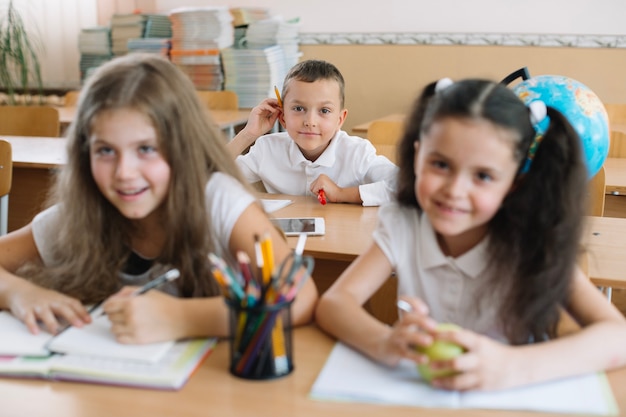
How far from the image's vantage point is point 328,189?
2277 millimetres

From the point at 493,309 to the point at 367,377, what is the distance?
303 mm

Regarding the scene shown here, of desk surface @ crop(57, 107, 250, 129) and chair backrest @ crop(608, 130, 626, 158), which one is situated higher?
chair backrest @ crop(608, 130, 626, 158)

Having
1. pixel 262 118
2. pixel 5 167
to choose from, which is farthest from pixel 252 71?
pixel 5 167

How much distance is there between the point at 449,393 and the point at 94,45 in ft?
14.4

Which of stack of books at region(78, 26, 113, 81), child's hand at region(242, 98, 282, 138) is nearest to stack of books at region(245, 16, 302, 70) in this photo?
stack of books at region(78, 26, 113, 81)

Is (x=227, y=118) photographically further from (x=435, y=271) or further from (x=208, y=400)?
(x=208, y=400)

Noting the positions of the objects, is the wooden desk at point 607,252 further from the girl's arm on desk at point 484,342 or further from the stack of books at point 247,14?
the stack of books at point 247,14

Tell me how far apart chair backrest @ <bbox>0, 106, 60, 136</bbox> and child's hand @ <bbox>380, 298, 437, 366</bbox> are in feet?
10.3

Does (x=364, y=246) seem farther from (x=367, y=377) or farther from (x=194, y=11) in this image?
(x=194, y=11)

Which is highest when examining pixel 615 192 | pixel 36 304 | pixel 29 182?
pixel 36 304

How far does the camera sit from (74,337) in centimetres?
111

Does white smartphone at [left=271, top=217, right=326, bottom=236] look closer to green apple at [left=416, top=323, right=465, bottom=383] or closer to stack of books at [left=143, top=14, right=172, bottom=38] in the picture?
green apple at [left=416, top=323, right=465, bottom=383]

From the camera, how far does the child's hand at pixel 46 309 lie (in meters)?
1.17

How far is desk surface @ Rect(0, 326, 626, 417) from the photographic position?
921 mm
